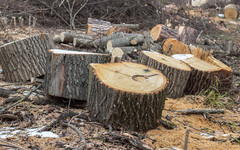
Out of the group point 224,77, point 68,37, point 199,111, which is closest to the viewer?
point 199,111

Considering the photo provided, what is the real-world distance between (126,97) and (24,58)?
2.38m

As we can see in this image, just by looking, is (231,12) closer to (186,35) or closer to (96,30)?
(186,35)

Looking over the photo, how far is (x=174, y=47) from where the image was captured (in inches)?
249

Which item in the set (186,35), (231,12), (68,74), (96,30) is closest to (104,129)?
(68,74)

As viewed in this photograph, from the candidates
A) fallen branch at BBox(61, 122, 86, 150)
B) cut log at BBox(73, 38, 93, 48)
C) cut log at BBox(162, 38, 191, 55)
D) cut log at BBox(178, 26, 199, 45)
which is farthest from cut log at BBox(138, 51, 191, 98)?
cut log at BBox(178, 26, 199, 45)

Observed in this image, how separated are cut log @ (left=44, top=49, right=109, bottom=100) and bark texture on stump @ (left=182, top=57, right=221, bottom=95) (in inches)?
76.3

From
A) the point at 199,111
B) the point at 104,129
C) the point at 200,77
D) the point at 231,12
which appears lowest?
the point at 199,111

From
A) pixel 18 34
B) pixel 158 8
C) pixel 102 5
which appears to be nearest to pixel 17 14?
pixel 18 34

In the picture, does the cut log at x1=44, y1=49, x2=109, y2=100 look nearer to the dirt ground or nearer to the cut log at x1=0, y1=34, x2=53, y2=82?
the dirt ground

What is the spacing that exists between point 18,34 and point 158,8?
6826 millimetres

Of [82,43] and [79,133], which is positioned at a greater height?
[82,43]

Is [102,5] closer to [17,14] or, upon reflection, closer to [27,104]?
[17,14]

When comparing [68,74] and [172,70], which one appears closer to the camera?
[68,74]

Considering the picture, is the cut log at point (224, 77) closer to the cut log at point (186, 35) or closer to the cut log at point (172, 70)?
the cut log at point (172, 70)
